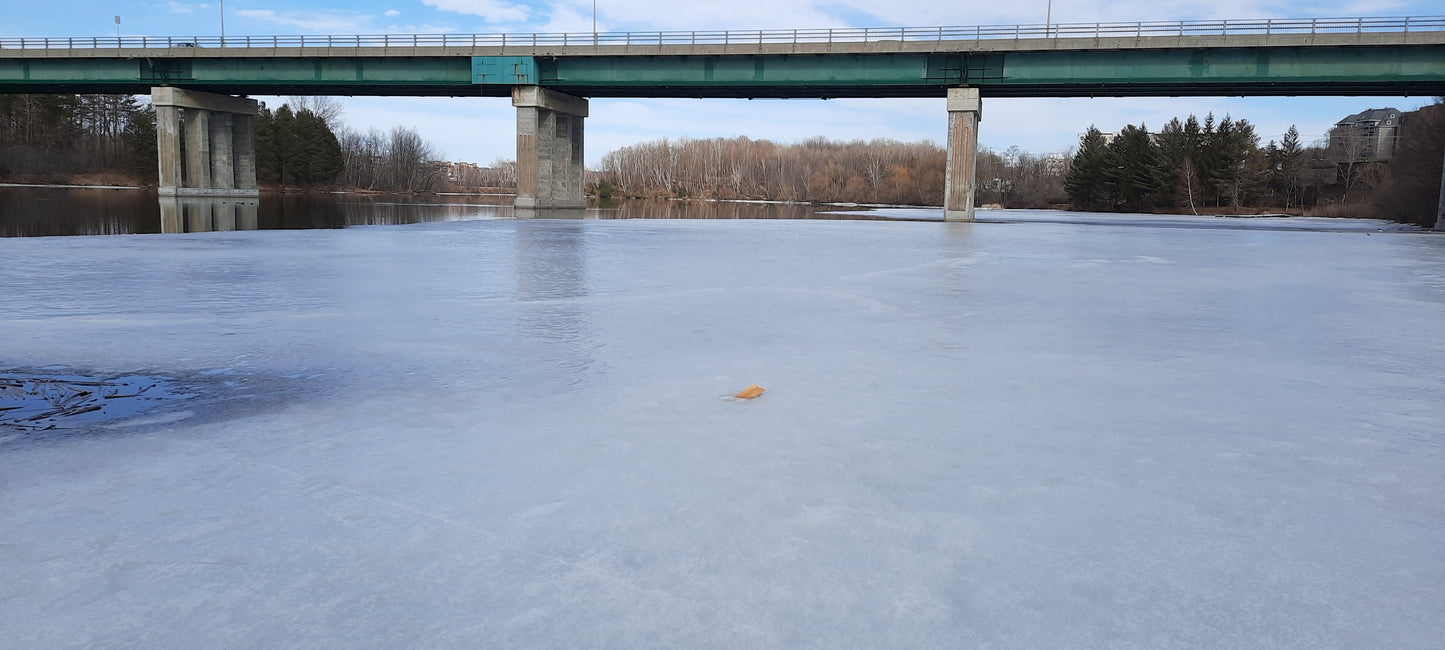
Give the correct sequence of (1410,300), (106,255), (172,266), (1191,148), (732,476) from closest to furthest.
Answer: (732,476) → (1410,300) → (172,266) → (106,255) → (1191,148)

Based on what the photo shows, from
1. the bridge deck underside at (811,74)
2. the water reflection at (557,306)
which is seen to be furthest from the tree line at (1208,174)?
the water reflection at (557,306)

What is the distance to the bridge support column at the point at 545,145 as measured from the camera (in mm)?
47406

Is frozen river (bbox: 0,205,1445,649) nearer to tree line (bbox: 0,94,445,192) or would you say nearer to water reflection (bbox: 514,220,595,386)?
water reflection (bbox: 514,220,595,386)

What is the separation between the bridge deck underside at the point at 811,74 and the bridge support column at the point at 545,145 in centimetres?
90

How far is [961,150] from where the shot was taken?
43469 mm

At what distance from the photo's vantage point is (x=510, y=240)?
20406 mm

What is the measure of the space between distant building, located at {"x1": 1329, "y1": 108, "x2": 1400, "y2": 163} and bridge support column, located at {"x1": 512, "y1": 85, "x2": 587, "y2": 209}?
3723 inches

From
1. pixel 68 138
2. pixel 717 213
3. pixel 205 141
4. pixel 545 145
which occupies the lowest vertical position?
pixel 717 213

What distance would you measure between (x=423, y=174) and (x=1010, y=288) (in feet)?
476

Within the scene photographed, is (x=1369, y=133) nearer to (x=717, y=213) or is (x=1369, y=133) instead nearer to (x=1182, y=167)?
(x=1182, y=167)

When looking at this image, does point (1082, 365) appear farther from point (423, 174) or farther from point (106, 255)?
point (423, 174)

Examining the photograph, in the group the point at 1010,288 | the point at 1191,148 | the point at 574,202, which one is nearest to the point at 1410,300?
the point at 1010,288

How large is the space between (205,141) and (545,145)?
22.3 m

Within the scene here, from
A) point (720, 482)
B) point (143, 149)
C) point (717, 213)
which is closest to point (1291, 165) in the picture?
point (717, 213)
